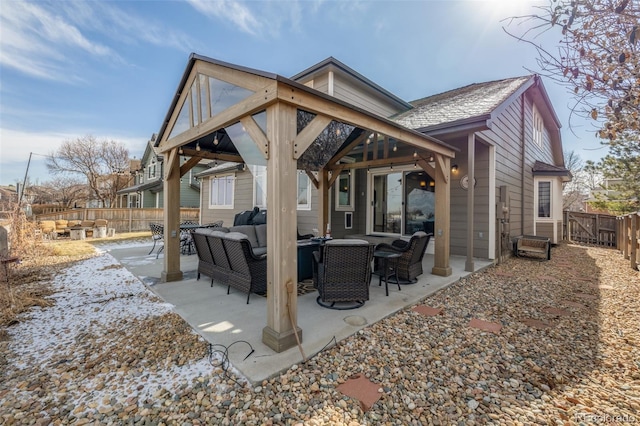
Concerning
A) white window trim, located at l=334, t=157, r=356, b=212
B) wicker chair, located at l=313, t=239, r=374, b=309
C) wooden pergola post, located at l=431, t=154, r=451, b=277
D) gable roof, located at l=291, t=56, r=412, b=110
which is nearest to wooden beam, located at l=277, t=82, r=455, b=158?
wooden pergola post, located at l=431, t=154, r=451, b=277

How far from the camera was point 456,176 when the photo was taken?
7137 mm

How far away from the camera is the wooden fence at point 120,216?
48.1 feet

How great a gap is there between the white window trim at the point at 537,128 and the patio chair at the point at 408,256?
9.14m

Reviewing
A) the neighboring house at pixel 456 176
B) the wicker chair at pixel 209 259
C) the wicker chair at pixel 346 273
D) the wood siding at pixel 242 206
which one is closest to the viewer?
the wicker chair at pixel 346 273

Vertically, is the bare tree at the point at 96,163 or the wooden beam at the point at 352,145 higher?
the bare tree at the point at 96,163

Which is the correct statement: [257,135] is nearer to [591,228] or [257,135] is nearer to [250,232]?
[250,232]

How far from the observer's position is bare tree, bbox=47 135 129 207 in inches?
863

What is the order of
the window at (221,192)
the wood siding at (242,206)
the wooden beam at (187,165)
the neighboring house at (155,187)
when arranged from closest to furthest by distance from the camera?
1. the wooden beam at (187,165)
2. the wood siding at (242,206)
3. the window at (221,192)
4. the neighboring house at (155,187)

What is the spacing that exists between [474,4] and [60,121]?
2511 cm

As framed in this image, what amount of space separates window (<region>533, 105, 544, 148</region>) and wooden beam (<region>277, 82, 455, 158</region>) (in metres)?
8.31

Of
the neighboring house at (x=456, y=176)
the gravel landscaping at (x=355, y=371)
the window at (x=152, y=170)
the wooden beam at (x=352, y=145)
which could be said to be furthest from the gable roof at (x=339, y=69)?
the window at (x=152, y=170)

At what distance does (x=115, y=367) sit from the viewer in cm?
239

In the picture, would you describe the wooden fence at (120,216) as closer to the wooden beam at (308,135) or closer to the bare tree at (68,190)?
the bare tree at (68,190)

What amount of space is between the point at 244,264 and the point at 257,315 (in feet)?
2.45
